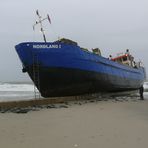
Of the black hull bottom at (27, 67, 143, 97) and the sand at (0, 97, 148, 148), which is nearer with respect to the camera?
the sand at (0, 97, 148, 148)

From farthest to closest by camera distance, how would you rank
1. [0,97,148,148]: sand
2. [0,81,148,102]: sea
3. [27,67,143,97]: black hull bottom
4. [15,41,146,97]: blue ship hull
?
1. [0,81,148,102]: sea
2. [27,67,143,97]: black hull bottom
3. [15,41,146,97]: blue ship hull
4. [0,97,148,148]: sand

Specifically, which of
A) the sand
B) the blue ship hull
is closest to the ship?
the blue ship hull

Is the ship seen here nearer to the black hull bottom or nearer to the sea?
the black hull bottom

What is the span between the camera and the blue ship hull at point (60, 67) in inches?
575

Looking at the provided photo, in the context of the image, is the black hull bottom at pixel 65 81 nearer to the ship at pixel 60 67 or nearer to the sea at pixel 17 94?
the ship at pixel 60 67

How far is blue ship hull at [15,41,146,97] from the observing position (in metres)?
14.6

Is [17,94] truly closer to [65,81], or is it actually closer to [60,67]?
[65,81]

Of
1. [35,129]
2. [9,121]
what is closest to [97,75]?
[9,121]

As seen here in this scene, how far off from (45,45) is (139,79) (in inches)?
606

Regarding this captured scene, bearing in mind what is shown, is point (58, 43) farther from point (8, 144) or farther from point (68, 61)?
point (8, 144)

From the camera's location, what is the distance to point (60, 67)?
14891 millimetres

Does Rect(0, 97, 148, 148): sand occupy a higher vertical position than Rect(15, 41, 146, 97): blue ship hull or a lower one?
lower

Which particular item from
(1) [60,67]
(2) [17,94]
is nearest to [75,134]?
(1) [60,67]

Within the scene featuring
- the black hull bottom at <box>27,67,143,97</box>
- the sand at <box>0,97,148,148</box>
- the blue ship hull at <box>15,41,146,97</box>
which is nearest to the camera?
the sand at <box>0,97,148,148</box>
